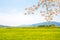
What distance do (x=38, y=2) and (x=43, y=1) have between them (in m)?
0.25

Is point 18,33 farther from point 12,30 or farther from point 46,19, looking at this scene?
point 46,19

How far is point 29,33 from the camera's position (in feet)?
16.5

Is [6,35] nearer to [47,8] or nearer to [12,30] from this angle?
[12,30]

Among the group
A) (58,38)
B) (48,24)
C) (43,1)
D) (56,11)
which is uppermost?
(43,1)

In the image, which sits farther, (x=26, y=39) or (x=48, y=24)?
(x=48, y=24)

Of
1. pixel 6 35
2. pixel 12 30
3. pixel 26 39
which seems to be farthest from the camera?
pixel 12 30

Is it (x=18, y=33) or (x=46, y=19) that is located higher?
(x=46, y=19)

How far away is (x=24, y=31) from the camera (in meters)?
5.11

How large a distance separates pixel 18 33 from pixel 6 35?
0.34 metres

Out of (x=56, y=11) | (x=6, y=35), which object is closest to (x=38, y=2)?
(x=56, y=11)

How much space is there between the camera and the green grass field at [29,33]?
15.2 ft

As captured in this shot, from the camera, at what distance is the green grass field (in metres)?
4.62

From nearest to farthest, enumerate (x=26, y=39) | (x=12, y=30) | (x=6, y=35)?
(x=26, y=39), (x=6, y=35), (x=12, y=30)

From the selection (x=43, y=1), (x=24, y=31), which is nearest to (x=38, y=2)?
(x=43, y=1)
